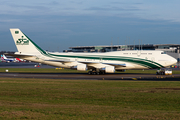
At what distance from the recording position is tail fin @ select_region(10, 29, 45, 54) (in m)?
56.9

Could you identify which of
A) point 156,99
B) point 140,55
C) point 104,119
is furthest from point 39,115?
point 140,55

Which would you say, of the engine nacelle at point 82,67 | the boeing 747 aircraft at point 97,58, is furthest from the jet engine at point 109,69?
the engine nacelle at point 82,67

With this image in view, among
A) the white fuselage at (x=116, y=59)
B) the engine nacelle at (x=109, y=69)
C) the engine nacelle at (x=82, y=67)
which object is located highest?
the white fuselage at (x=116, y=59)

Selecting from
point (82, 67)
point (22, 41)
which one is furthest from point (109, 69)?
point (22, 41)

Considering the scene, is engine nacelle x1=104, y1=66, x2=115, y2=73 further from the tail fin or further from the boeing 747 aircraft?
the tail fin

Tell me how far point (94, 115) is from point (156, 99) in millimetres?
8255

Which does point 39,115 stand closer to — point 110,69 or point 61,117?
point 61,117

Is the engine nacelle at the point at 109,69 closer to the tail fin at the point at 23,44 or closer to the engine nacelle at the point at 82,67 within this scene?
the engine nacelle at the point at 82,67

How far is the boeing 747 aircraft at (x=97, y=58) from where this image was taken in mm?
54188

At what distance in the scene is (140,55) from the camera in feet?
179

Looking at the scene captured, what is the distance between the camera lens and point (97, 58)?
56.0 meters

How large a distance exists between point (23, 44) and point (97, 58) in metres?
17.0

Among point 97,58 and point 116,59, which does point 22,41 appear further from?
point 116,59

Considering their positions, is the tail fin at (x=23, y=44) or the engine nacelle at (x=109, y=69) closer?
the engine nacelle at (x=109, y=69)
